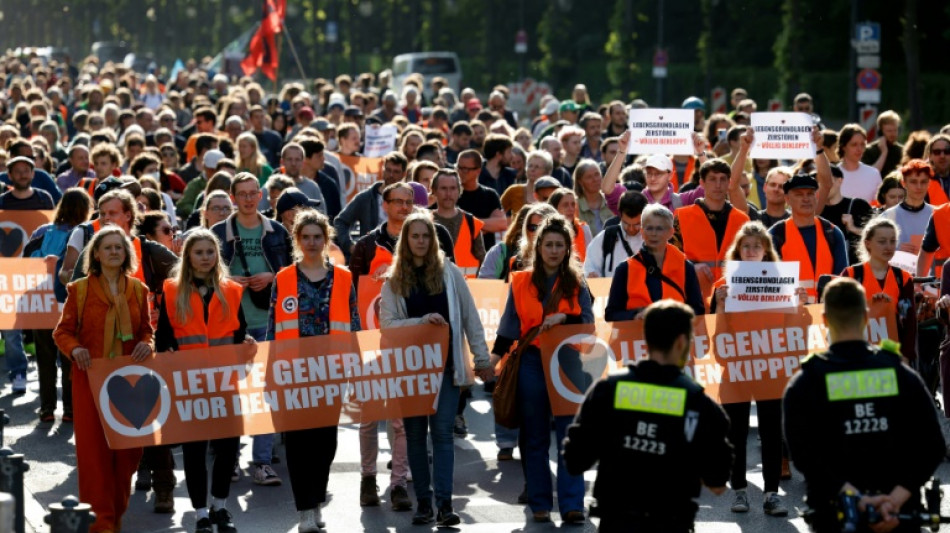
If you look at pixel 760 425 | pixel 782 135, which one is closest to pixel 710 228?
pixel 760 425

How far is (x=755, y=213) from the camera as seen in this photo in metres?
12.8

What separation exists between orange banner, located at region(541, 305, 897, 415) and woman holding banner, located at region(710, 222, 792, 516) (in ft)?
0.25

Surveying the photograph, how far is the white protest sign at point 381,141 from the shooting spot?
66.5ft

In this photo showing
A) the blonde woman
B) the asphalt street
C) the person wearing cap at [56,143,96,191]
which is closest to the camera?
the asphalt street

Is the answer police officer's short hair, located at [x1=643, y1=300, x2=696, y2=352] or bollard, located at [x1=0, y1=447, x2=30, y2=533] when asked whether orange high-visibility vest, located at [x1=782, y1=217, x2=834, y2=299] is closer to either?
police officer's short hair, located at [x1=643, y1=300, x2=696, y2=352]

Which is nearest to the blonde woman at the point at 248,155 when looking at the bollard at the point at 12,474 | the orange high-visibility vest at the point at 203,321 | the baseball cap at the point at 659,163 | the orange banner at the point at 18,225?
the orange banner at the point at 18,225

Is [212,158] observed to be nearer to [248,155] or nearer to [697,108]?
[248,155]

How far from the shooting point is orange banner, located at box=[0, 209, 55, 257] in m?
14.5

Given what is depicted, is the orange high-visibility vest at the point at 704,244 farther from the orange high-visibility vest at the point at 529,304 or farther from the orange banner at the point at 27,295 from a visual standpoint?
the orange banner at the point at 27,295

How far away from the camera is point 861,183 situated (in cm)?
1476

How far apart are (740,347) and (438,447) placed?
5.98 ft

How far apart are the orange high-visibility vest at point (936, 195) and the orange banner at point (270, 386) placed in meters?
5.53

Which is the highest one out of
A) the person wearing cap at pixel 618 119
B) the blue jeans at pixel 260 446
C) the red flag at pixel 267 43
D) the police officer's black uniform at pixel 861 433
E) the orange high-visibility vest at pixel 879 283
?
the red flag at pixel 267 43

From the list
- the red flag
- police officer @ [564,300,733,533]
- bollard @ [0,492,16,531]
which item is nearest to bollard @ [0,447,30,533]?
bollard @ [0,492,16,531]
